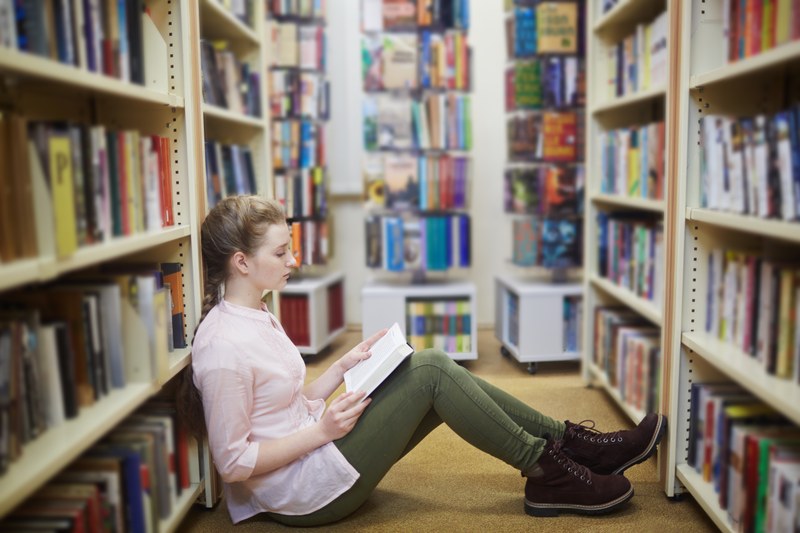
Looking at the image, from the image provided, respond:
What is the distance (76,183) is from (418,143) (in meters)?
2.30

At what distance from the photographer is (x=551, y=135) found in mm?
3342

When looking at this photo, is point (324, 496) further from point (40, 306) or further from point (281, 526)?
point (40, 306)

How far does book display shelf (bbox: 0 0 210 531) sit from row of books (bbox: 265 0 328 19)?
1.87m

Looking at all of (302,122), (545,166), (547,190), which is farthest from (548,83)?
(302,122)

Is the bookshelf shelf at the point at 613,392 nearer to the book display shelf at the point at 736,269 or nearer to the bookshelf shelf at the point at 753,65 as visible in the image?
the book display shelf at the point at 736,269

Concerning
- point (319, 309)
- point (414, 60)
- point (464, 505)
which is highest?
point (414, 60)

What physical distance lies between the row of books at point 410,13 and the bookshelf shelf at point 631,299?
142cm

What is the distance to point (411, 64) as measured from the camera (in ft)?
11.0

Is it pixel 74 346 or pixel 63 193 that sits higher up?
pixel 63 193

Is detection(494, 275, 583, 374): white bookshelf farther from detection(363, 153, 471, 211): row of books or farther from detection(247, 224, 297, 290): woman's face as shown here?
detection(247, 224, 297, 290): woman's face

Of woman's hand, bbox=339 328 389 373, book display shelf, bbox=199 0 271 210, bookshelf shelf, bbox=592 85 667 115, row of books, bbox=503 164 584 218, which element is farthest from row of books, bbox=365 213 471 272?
woman's hand, bbox=339 328 389 373

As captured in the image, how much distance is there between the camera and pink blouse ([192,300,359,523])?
1535 mm

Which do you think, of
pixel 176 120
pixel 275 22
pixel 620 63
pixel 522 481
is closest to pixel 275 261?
pixel 176 120

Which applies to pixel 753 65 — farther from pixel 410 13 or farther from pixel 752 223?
pixel 410 13
